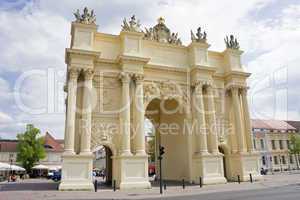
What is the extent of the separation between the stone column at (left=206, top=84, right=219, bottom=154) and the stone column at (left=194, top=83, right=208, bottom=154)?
0.81 meters

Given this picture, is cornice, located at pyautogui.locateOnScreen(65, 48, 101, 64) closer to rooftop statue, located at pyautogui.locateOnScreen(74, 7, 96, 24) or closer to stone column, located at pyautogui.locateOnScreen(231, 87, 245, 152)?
rooftop statue, located at pyautogui.locateOnScreen(74, 7, 96, 24)

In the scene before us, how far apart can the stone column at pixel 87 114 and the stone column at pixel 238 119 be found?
1357 cm

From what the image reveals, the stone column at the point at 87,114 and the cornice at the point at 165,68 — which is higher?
the cornice at the point at 165,68

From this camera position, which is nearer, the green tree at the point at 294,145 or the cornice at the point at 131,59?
the cornice at the point at 131,59

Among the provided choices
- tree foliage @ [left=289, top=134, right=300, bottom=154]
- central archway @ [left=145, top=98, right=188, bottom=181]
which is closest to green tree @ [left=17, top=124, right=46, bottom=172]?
central archway @ [left=145, top=98, right=188, bottom=181]

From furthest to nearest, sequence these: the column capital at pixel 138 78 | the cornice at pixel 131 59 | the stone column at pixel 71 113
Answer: the column capital at pixel 138 78 → the cornice at pixel 131 59 → the stone column at pixel 71 113

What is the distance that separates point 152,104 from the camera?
28.0 meters

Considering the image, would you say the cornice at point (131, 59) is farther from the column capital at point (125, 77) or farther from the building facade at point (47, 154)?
the building facade at point (47, 154)

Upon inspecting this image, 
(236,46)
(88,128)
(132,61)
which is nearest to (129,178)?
(88,128)

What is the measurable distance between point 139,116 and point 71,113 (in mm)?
5154

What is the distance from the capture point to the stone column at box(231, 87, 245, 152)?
24062 mm

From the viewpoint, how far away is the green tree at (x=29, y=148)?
44.2 metres

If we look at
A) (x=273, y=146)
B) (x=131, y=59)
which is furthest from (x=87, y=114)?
(x=273, y=146)

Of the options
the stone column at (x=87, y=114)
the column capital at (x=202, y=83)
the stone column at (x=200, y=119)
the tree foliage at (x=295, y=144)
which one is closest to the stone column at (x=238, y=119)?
the column capital at (x=202, y=83)
